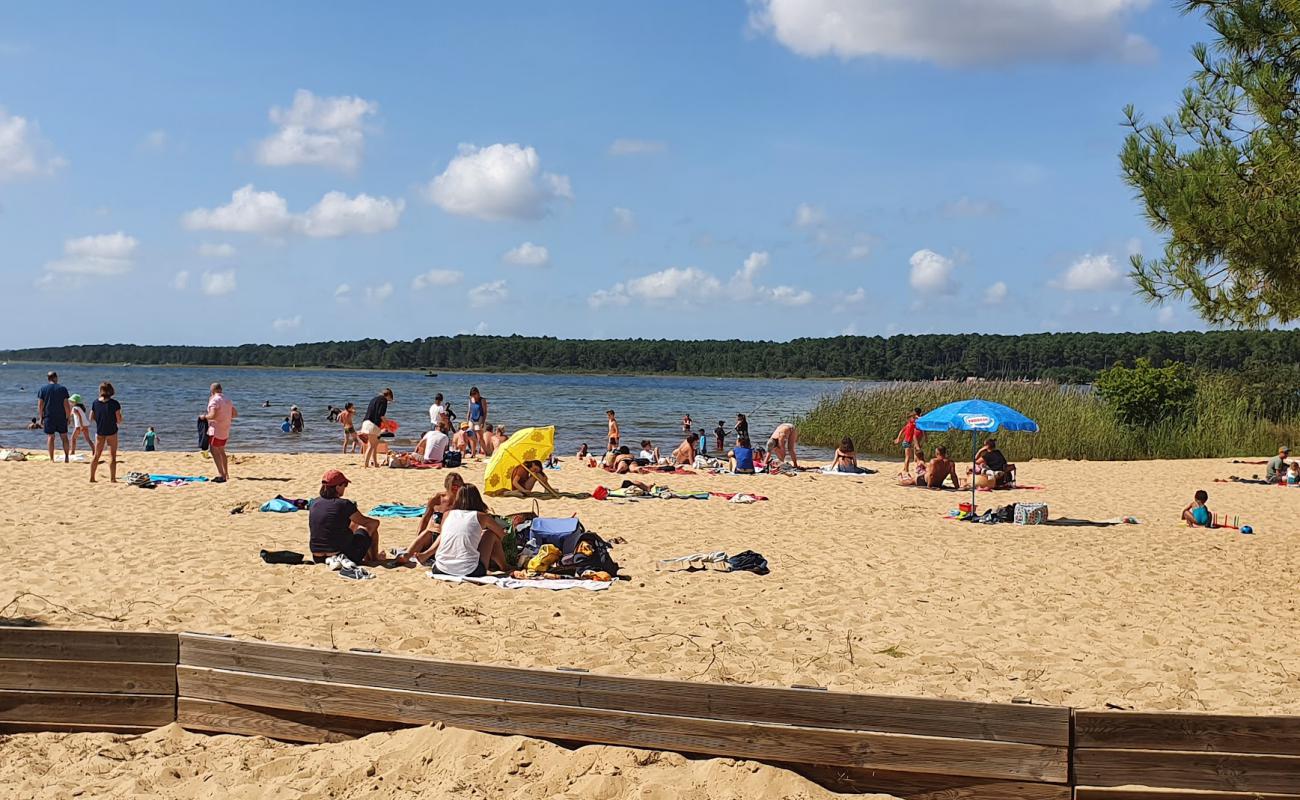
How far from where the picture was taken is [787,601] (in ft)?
25.6

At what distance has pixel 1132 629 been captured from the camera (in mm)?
7184

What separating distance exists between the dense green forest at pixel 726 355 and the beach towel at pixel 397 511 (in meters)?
73.8

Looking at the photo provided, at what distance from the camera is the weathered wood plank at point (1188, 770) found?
398cm

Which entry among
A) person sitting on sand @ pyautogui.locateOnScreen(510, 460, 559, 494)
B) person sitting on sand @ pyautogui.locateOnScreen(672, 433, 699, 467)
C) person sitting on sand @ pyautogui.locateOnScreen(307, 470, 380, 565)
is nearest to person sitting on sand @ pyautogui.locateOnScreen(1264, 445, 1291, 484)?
person sitting on sand @ pyautogui.locateOnScreen(672, 433, 699, 467)

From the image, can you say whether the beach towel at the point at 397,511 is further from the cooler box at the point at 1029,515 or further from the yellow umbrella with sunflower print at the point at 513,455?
the cooler box at the point at 1029,515

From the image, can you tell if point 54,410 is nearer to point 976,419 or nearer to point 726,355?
point 976,419

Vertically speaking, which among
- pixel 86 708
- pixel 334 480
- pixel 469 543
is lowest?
pixel 86 708

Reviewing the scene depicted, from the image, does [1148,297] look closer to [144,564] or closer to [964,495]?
[964,495]

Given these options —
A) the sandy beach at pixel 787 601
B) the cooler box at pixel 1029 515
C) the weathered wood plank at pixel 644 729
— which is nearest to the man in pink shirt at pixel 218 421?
the sandy beach at pixel 787 601

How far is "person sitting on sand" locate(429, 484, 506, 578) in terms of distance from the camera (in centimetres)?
830

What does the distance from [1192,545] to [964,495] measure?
5.13m

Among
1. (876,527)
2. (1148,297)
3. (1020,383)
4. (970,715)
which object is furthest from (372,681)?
(1020,383)

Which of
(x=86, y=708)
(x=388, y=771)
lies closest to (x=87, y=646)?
(x=86, y=708)

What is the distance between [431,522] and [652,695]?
593cm
